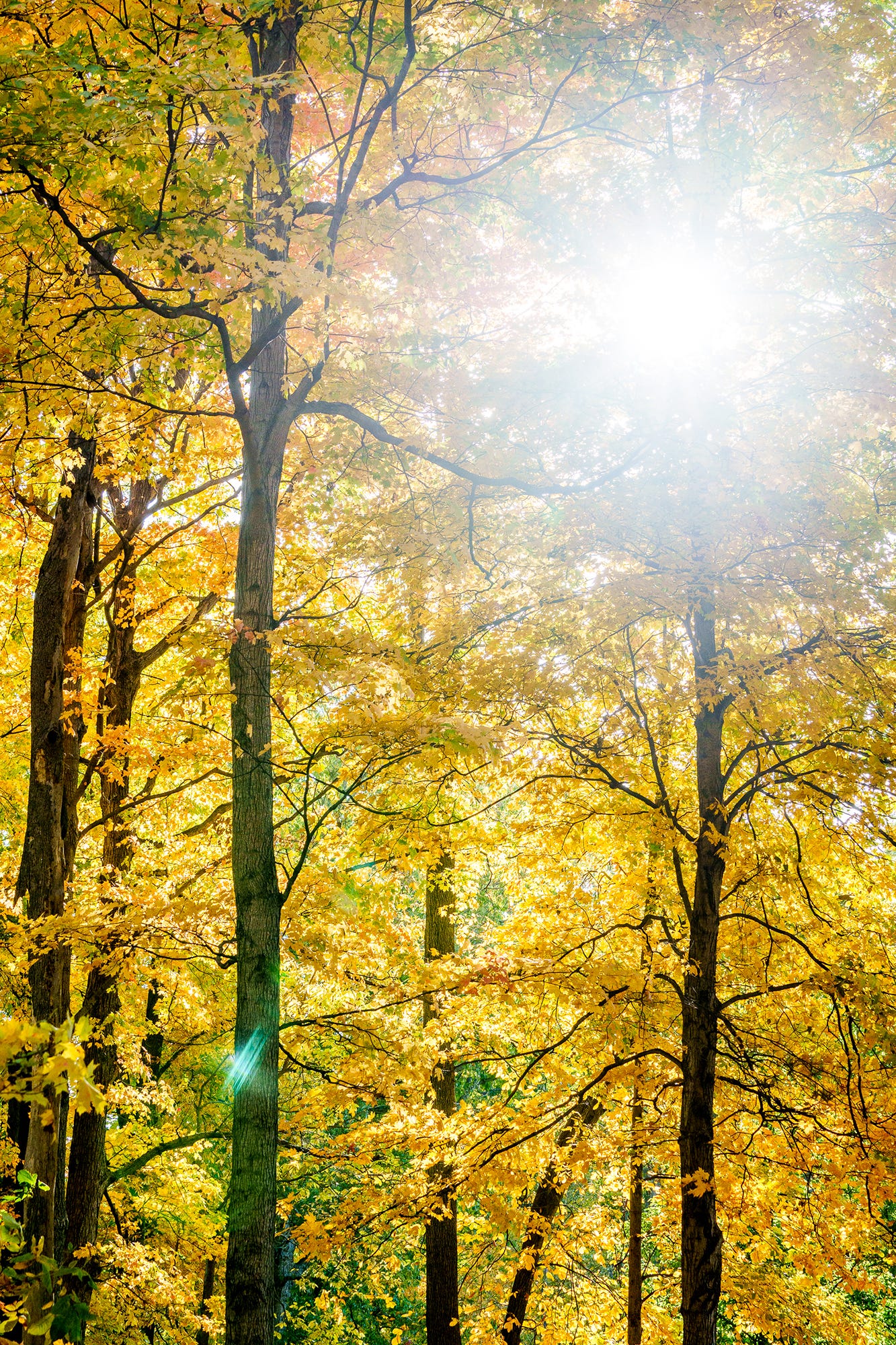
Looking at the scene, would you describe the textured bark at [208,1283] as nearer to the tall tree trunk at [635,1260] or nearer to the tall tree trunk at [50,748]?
the tall tree trunk at [635,1260]

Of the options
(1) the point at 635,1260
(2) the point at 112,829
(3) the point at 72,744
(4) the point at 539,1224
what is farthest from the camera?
(1) the point at 635,1260

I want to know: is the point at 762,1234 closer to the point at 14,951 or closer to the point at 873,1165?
the point at 873,1165

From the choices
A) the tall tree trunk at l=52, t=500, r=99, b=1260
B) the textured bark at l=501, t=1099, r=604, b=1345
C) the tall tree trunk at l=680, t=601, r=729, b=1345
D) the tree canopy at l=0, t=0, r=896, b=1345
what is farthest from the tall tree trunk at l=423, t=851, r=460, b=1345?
the tall tree trunk at l=52, t=500, r=99, b=1260

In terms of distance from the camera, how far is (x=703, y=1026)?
6.24 m

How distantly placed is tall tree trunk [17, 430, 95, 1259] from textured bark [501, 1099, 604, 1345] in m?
4.87

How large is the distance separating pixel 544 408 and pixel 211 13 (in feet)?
10.7

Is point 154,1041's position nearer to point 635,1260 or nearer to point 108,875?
point 108,875

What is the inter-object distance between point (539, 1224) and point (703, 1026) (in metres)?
3.26

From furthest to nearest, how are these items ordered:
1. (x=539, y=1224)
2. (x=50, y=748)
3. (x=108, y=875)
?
(x=108, y=875)
(x=539, y=1224)
(x=50, y=748)

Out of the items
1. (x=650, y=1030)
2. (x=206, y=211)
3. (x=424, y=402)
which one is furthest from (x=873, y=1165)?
(x=206, y=211)

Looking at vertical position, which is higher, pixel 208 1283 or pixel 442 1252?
pixel 442 1252

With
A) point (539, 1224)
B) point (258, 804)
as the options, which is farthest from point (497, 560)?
point (539, 1224)

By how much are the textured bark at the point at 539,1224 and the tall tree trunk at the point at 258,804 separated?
120 inches

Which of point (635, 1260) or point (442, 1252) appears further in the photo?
point (635, 1260)
